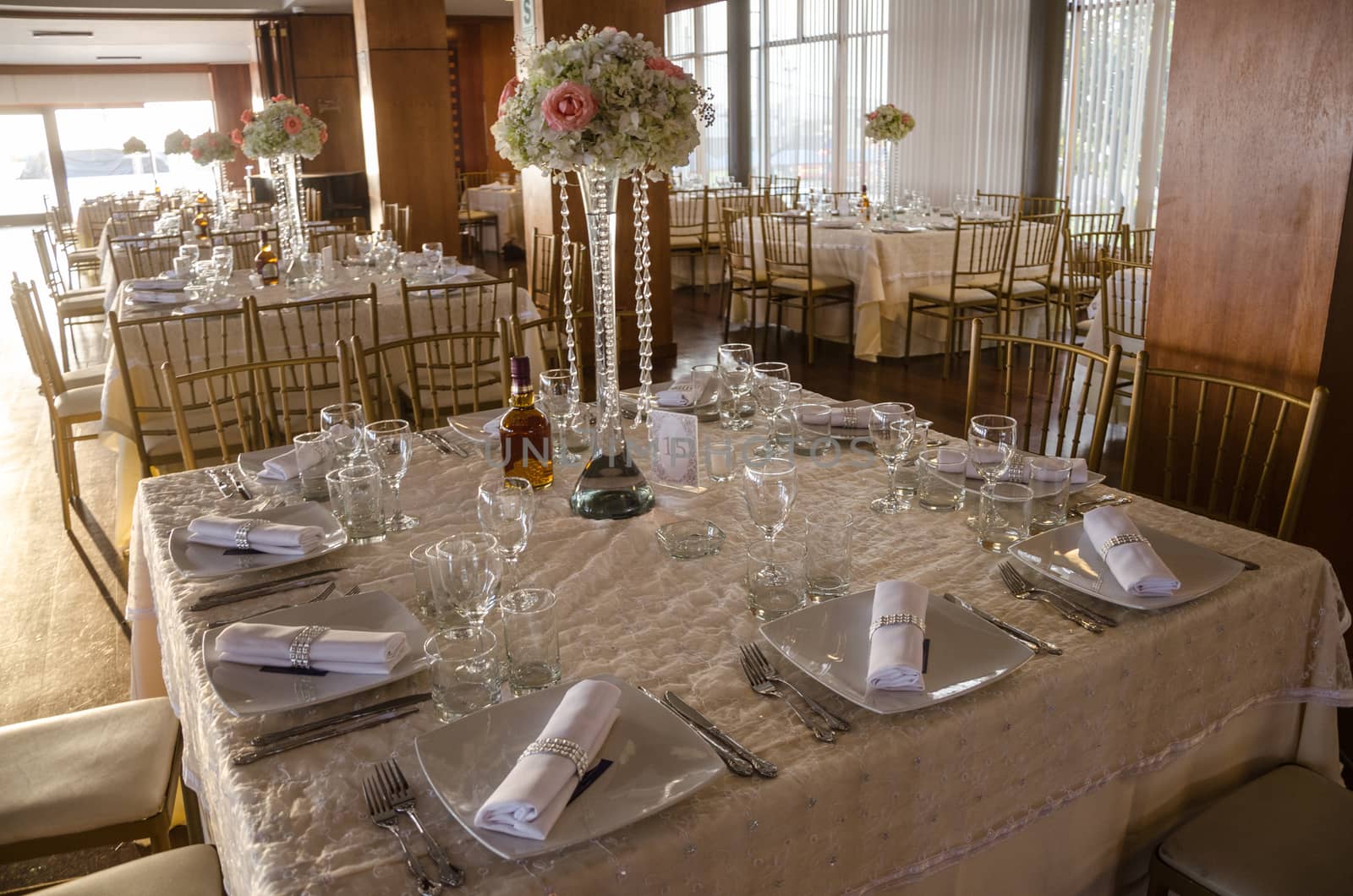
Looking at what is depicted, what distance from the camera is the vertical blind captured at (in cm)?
741

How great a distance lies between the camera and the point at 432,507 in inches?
77.9

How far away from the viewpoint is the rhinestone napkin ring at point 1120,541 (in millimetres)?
1561

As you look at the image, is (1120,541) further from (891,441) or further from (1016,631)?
(891,441)

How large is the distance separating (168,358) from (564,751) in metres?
2.91

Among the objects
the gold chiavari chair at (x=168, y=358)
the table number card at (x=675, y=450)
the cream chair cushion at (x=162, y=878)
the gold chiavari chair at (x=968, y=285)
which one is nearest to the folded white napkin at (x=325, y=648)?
the cream chair cushion at (x=162, y=878)

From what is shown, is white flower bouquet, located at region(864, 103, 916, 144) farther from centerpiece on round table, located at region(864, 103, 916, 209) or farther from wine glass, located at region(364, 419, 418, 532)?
wine glass, located at region(364, 419, 418, 532)

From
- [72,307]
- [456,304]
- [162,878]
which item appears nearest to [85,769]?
[162,878]

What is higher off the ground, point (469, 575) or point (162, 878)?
point (469, 575)

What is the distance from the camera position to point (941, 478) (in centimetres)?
197

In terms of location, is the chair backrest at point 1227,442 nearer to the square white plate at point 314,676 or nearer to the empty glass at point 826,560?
the empty glass at point 826,560

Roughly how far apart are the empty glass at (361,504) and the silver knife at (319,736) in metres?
0.61

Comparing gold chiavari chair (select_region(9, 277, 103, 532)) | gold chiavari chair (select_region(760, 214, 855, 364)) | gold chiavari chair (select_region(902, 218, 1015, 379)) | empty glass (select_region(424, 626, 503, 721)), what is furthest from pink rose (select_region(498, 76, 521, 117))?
gold chiavari chair (select_region(760, 214, 855, 364))

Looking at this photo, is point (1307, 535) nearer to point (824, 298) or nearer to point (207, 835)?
point (207, 835)

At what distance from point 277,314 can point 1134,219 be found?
6445 millimetres
